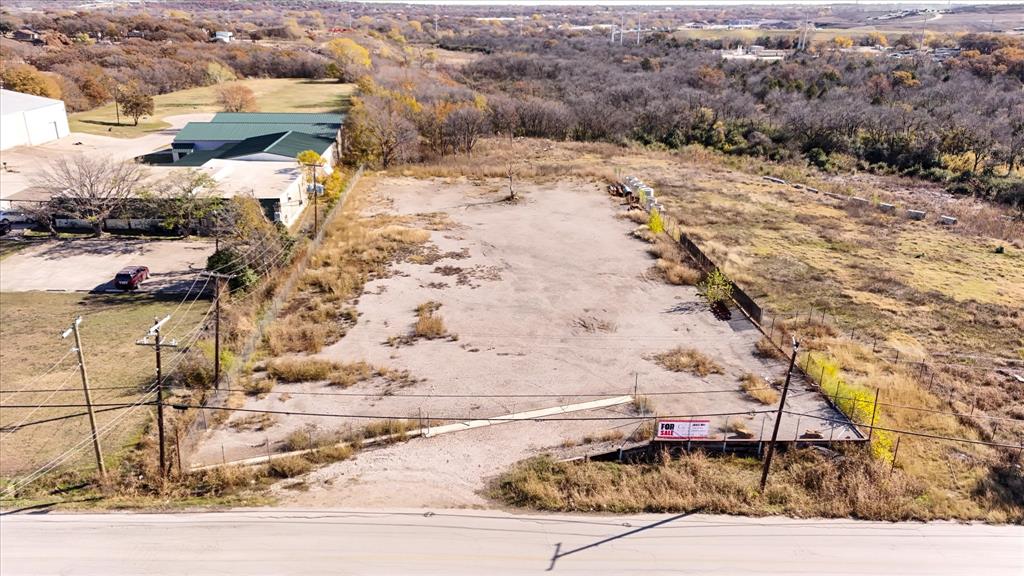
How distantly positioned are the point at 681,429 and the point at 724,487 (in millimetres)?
1944

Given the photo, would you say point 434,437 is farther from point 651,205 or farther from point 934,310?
point 651,205

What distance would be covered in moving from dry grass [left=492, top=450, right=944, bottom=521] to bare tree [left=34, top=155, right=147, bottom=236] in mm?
27916

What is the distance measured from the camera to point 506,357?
22781 mm

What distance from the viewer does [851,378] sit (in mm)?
21562

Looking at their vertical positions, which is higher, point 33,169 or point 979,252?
point 33,169

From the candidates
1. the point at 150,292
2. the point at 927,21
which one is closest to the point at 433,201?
the point at 150,292

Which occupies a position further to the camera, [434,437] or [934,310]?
[934,310]

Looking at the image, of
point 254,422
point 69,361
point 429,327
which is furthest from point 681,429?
point 69,361

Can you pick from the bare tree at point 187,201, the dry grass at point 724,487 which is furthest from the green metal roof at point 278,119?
the dry grass at point 724,487

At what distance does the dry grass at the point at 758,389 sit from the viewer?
66.2ft

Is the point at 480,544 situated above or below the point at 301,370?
below

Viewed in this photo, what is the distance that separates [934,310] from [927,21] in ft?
548

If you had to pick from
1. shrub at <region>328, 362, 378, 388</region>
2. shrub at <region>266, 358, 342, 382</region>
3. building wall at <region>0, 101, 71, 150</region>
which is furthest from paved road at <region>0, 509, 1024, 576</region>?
building wall at <region>0, 101, 71, 150</region>

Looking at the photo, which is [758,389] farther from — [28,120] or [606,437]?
[28,120]
